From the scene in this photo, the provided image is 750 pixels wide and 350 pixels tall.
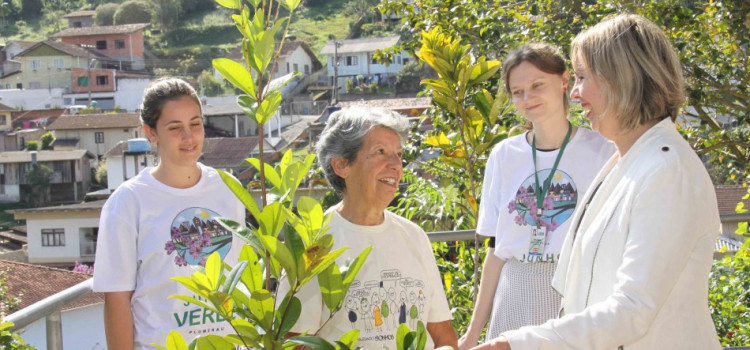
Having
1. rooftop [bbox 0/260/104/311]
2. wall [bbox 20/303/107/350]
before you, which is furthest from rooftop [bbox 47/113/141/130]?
wall [bbox 20/303/107/350]

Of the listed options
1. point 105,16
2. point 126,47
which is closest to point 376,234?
point 126,47

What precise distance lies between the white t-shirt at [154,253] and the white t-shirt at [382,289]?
48 cm

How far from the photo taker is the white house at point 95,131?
39.4 meters

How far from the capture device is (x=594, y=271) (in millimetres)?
1881

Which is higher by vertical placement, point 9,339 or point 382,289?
point 382,289

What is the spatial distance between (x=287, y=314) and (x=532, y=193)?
1.34m

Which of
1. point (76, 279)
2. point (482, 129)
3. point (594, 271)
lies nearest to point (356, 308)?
point (594, 271)

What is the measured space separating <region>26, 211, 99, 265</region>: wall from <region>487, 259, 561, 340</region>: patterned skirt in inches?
1093

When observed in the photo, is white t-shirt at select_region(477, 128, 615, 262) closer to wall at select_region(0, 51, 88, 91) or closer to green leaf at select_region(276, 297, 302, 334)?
green leaf at select_region(276, 297, 302, 334)

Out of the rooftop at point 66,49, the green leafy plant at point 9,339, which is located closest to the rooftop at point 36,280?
the green leafy plant at point 9,339

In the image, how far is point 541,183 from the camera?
2.67 m

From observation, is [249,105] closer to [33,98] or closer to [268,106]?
[268,106]

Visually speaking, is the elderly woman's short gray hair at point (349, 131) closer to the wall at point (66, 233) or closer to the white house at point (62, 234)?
the white house at point (62, 234)

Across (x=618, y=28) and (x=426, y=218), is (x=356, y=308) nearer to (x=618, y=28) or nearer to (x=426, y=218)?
(x=618, y=28)
